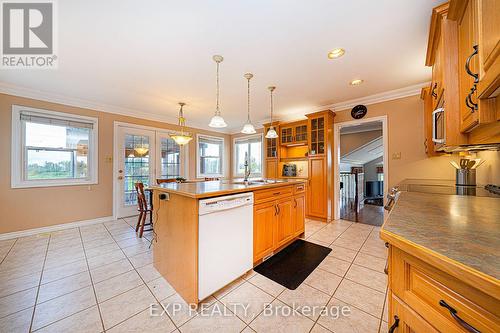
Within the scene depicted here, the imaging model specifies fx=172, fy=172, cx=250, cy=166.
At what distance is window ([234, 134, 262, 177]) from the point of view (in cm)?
538

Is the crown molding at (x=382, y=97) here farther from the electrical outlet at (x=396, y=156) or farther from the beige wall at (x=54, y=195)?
the beige wall at (x=54, y=195)

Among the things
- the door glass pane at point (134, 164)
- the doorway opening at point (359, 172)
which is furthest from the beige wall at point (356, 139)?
the door glass pane at point (134, 164)

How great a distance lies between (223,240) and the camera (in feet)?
5.15

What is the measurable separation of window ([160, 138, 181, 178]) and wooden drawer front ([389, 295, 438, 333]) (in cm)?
482

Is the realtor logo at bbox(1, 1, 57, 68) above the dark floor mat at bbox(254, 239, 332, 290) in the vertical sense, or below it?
above

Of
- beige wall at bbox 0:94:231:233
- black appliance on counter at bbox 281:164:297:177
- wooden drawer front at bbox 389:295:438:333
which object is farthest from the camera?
black appliance on counter at bbox 281:164:297:177

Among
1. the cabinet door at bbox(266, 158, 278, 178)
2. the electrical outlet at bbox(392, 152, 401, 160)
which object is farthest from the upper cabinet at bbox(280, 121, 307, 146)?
the electrical outlet at bbox(392, 152, 401, 160)

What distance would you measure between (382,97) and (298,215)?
275 cm

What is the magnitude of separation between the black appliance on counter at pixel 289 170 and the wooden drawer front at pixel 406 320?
3.68 metres

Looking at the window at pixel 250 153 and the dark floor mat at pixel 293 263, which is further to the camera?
the window at pixel 250 153

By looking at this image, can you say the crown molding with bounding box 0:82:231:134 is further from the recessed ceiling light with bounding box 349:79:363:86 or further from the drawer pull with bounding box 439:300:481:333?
the drawer pull with bounding box 439:300:481:333

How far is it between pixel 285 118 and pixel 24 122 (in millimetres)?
5170

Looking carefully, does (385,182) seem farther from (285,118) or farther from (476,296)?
(476,296)

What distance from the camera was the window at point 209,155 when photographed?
541cm
